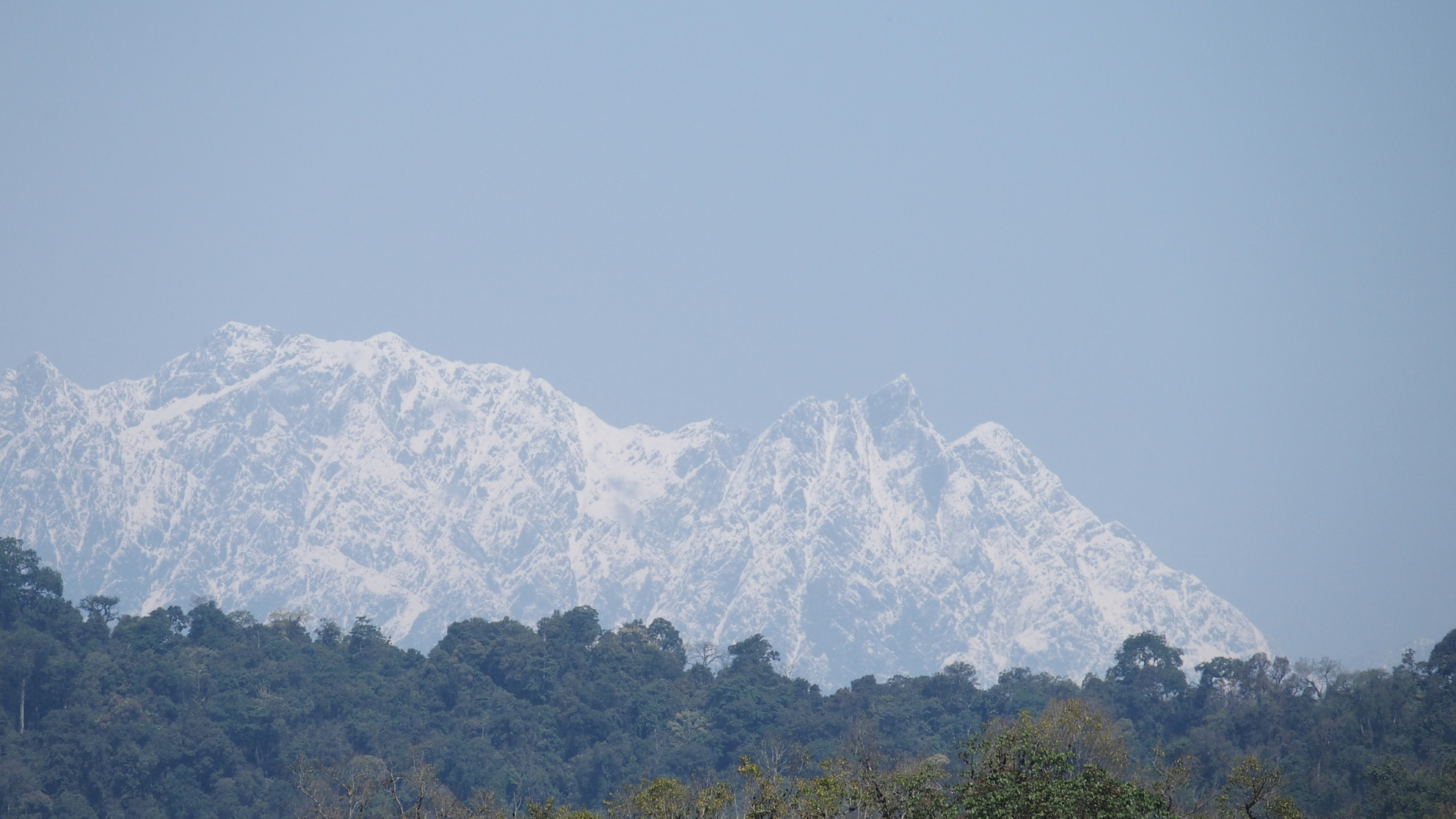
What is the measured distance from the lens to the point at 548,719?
451 ft

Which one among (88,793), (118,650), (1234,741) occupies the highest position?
(1234,741)

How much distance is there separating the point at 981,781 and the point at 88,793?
81173 millimetres

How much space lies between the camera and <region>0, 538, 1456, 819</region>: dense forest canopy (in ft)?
345

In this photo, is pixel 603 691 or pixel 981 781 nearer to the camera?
pixel 981 781

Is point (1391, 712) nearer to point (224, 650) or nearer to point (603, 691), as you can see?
point (603, 691)

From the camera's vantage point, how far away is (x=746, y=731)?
449ft

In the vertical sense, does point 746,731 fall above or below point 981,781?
above

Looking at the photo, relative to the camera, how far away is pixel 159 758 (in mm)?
113438

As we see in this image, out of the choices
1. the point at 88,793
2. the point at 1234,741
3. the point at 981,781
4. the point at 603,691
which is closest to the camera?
the point at 981,781

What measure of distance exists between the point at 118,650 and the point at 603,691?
45.0m

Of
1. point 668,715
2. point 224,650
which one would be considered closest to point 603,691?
point 668,715

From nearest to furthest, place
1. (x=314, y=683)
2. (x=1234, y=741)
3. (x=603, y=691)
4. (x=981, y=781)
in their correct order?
1. (x=981, y=781)
2. (x=1234, y=741)
3. (x=314, y=683)
4. (x=603, y=691)

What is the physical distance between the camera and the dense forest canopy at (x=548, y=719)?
105 metres

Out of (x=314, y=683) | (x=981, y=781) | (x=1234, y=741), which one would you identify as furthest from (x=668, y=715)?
(x=981, y=781)
